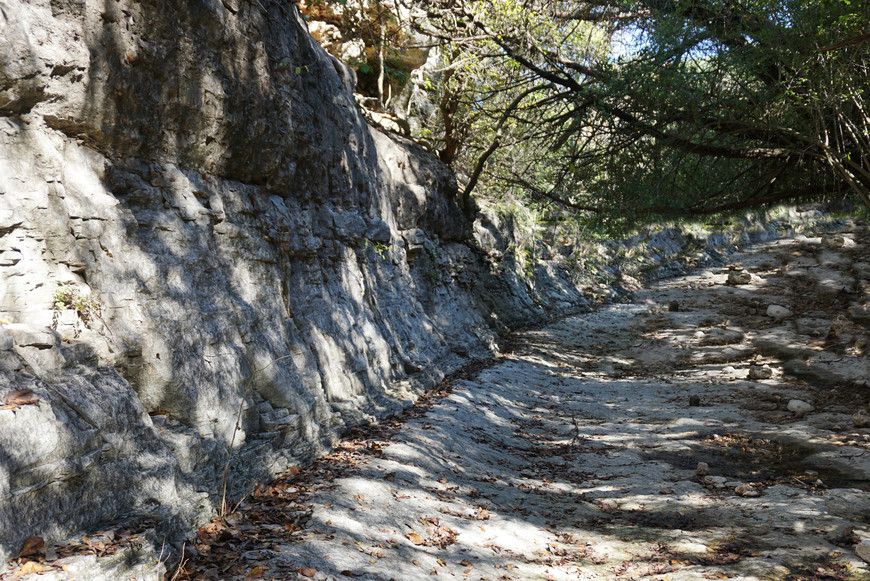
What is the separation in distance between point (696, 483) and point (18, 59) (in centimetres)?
758

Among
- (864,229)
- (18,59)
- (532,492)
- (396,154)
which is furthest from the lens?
(864,229)

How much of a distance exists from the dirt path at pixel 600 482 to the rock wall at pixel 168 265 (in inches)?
27.2

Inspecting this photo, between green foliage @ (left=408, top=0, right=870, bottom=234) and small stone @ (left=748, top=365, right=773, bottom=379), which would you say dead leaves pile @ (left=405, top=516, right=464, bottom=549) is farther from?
small stone @ (left=748, top=365, right=773, bottom=379)

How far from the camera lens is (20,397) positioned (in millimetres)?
3055

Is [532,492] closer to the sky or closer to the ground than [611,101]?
closer to the ground

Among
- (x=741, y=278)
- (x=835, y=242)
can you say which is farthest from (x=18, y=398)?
(x=835, y=242)

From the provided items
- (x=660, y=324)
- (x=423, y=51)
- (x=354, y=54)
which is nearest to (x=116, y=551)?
(x=354, y=54)

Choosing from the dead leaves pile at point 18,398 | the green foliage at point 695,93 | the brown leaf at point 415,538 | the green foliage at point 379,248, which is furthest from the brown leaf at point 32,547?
the green foliage at point 695,93

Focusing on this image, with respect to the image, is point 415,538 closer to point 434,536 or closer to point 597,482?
point 434,536

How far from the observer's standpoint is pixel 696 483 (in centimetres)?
644

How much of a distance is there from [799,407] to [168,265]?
382 inches

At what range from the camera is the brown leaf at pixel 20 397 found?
300 cm

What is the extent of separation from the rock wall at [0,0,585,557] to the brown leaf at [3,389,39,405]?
3 centimetres

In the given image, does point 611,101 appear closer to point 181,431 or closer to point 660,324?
point 181,431
